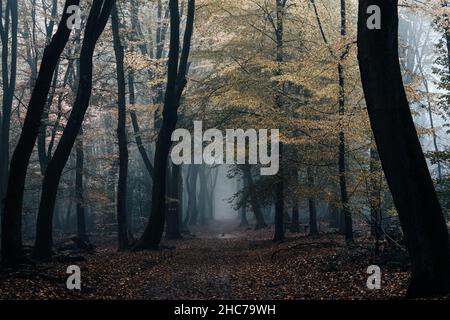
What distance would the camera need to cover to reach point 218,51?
67.2ft

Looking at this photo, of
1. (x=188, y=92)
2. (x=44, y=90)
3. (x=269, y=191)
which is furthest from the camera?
(x=188, y=92)

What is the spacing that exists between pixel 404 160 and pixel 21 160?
859 centimetres

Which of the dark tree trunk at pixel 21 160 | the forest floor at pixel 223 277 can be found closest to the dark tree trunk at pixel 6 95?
the forest floor at pixel 223 277

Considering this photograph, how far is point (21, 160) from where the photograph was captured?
431 inches

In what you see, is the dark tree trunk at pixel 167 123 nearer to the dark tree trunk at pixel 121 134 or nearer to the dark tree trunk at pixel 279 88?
the dark tree trunk at pixel 121 134

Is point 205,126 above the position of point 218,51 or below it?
A: below

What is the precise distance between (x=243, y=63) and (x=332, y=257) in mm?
9923

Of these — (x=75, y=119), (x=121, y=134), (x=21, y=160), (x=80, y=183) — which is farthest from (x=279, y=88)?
(x=80, y=183)

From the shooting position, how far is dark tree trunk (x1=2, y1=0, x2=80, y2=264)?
1082cm

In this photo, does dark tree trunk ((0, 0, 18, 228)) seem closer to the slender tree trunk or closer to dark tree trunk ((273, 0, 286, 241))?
dark tree trunk ((273, 0, 286, 241))

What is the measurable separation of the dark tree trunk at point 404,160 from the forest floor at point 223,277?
130cm

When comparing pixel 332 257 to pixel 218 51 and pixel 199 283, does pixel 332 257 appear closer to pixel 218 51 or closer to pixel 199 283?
pixel 199 283
